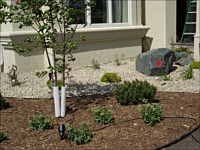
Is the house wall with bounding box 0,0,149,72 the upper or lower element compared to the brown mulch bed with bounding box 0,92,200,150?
upper

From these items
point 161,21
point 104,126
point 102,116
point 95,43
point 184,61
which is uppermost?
point 161,21

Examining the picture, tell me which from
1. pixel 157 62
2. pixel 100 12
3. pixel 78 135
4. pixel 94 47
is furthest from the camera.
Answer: pixel 100 12

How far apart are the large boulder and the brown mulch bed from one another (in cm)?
195

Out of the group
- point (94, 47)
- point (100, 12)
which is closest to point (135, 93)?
point (94, 47)

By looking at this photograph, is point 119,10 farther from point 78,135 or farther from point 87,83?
point 78,135

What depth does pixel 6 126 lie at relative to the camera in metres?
5.00

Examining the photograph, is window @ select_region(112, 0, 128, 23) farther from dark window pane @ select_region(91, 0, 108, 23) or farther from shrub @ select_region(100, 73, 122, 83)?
shrub @ select_region(100, 73, 122, 83)

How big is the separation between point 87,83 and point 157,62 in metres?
1.84

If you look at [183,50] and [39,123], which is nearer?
[39,123]

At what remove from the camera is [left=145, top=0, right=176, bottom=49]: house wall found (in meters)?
11.1

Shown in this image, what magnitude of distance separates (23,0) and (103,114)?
6.52 ft

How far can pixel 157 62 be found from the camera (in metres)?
8.23

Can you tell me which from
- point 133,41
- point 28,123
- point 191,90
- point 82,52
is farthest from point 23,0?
point 133,41

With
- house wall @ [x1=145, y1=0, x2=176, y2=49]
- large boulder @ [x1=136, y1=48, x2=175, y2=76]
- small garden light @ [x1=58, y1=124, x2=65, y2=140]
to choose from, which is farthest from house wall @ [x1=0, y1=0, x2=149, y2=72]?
small garden light @ [x1=58, y1=124, x2=65, y2=140]
